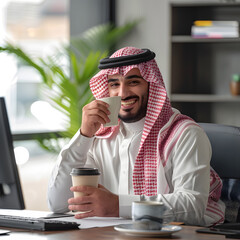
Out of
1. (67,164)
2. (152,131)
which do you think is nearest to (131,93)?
(152,131)

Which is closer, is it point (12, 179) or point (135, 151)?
point (12, 179)

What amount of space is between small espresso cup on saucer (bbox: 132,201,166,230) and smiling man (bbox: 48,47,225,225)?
0.37 meters

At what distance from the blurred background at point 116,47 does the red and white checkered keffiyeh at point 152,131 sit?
81.3 inches

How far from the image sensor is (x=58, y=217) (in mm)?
2037

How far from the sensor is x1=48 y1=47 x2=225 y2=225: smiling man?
2.09 m

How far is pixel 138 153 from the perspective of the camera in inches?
93.7

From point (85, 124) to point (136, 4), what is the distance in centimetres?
298

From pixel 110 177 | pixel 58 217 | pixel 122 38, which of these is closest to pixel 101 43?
pixel 122 38

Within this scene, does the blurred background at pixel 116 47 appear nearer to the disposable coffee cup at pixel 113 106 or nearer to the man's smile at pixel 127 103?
the man's smile at pixel 127 103

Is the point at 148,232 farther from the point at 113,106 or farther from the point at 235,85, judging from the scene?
the point at 235,85

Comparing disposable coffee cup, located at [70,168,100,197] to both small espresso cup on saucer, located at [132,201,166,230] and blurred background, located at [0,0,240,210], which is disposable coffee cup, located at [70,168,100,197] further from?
blurred background, located at [0,0,240,210]

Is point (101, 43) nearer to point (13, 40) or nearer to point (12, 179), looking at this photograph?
point (13, 40)

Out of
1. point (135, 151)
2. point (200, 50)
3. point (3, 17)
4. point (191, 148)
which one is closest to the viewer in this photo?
point (191, 148)

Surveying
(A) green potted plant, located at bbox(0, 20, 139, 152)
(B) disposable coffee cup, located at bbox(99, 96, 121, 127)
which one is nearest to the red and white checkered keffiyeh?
(B) disposable coffee cup, located at bbox(99, 96, 121, 127)
